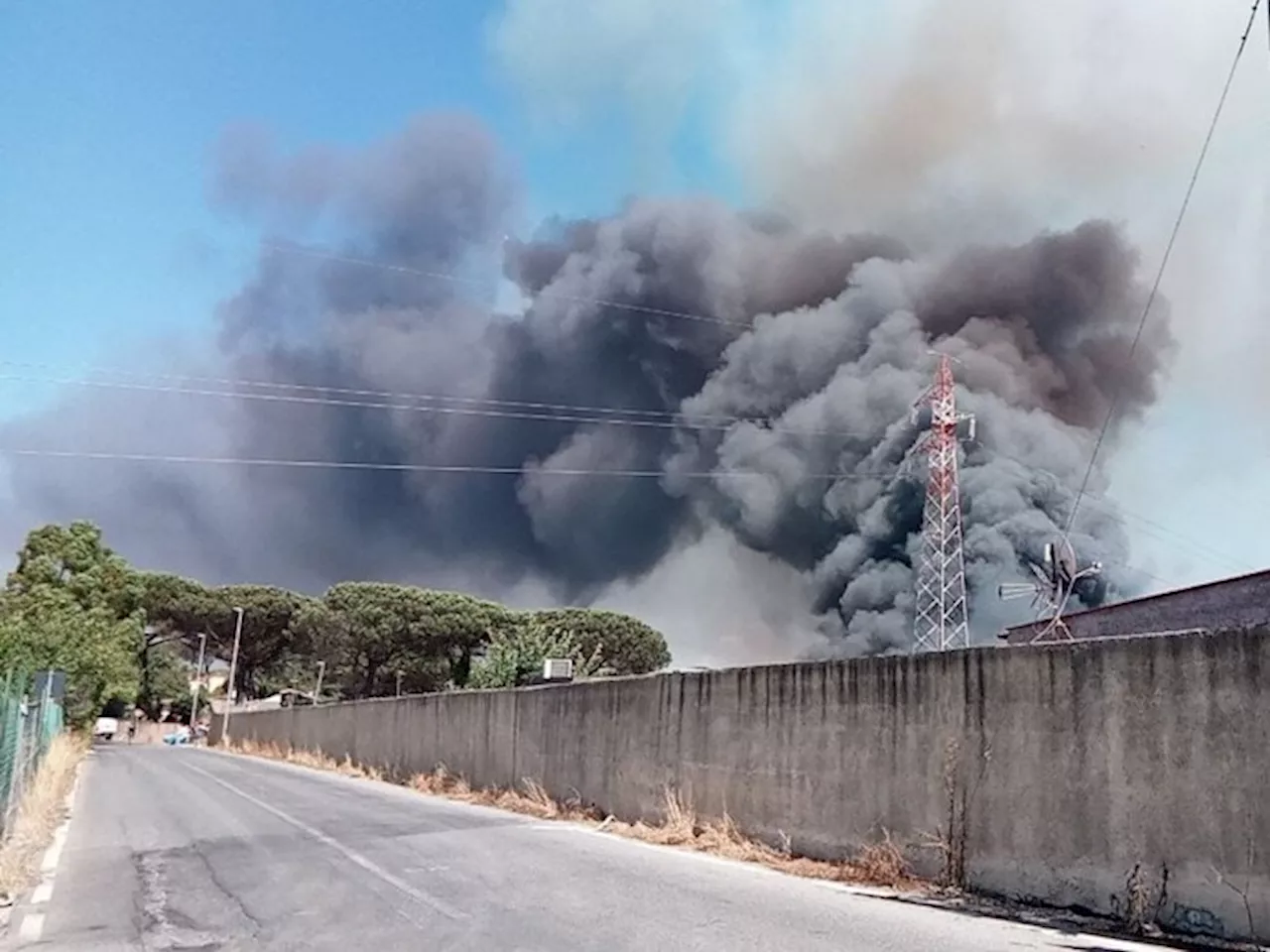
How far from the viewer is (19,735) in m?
13.8

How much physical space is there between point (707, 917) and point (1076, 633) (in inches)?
638

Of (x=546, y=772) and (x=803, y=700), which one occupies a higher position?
(x=803, y=700)

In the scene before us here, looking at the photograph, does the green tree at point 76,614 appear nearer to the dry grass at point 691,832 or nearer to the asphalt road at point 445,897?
the dry grass at point 691,832

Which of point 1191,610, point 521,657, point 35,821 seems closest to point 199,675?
point 521,657

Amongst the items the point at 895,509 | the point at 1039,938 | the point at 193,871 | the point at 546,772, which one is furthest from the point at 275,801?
the point at 895,509

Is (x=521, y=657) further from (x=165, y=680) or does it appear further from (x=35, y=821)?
(x=165, y=680)

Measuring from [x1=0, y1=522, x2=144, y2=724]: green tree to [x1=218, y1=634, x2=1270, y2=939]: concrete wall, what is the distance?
19.0 m

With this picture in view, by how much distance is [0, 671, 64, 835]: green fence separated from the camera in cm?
1199

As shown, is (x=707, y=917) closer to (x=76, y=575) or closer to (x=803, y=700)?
(x=803, y=700)

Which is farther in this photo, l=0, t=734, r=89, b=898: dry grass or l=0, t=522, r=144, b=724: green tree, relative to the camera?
l=0, t=522, r=144, b=724: green tree

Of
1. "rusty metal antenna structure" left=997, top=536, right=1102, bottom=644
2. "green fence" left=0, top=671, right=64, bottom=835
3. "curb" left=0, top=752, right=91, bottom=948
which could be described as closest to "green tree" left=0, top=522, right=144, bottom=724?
"green fence" left=0, top=671, right=64, bottom=835

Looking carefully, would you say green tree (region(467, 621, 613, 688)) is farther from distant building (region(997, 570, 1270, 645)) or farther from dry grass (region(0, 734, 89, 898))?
Answer: distant building (region(997, 570, 1270, 645))

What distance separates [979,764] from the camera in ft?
30.6

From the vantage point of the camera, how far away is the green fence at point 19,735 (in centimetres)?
1199
